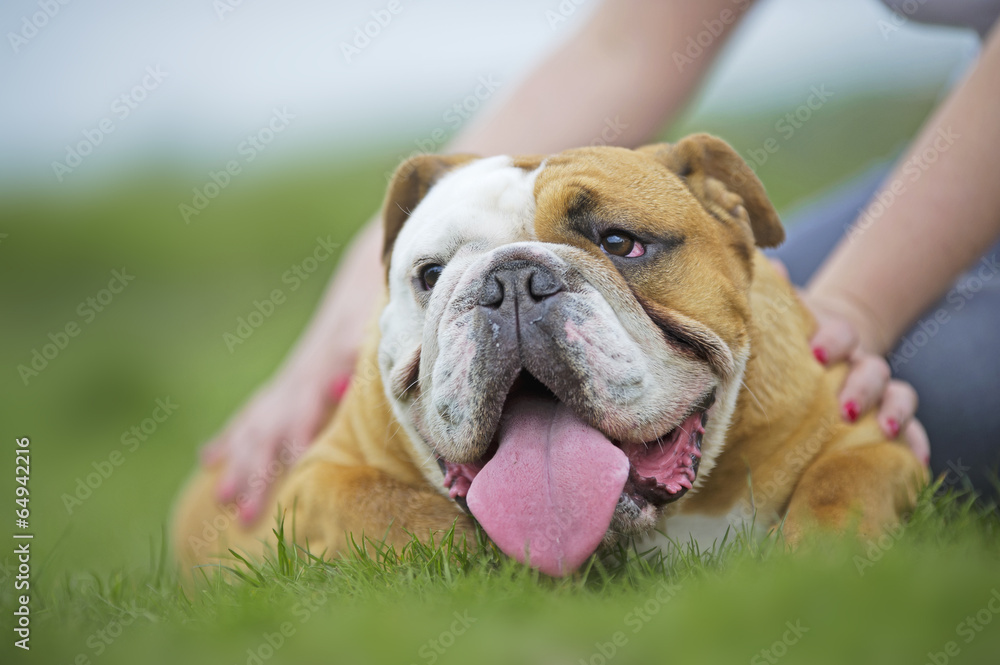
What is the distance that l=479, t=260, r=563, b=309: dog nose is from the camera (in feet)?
7.39

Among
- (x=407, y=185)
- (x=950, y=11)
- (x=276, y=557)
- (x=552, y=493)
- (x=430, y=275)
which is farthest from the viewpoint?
(x=950, y=11)

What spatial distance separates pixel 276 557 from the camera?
277 cm

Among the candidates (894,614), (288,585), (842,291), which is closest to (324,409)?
(288,585)

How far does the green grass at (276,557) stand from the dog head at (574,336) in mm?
198

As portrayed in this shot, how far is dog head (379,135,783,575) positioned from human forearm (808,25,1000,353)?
871mm

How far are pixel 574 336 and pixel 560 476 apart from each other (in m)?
0.34

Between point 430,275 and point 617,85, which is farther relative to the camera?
point 617,85

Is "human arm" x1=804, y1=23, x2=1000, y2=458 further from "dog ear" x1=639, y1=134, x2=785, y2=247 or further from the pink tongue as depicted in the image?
the pink tongue

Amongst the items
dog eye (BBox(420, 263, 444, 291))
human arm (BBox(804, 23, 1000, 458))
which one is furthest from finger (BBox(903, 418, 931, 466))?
dog eye (BBox(420, 263, 444, 291))

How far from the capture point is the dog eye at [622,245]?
96.6 inches

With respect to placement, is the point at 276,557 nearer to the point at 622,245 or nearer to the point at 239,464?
the point at 239,464

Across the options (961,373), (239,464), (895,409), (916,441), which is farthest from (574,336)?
(961,373)

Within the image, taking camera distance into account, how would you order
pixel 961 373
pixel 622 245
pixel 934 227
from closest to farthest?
1. pixel 622 245
2. pixel 934 227
3. pixel 961 373

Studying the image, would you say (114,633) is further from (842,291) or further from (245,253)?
(245,253)
